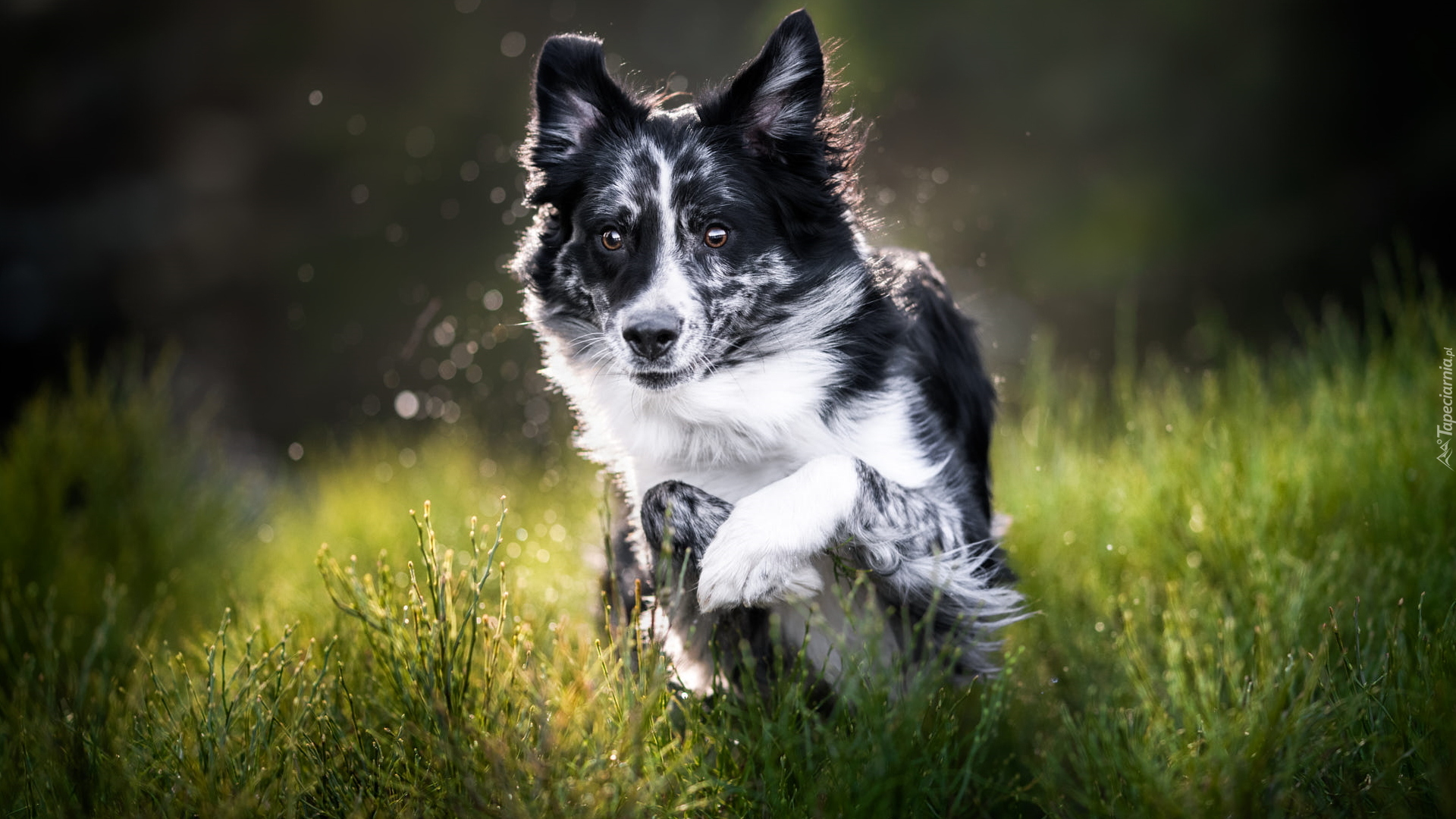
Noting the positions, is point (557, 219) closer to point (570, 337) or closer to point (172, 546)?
point (570, 337)

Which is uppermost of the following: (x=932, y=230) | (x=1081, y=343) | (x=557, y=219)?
(x=557, y=219)

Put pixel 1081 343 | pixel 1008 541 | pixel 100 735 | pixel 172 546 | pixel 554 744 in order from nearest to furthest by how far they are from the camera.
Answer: pixel 554 744
pixel 100 735
pixel 1008 541
pixel 172 546
pixel 1081 343

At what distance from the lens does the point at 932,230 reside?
5.46m

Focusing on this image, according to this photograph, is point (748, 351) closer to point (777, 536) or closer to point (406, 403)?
point (777, 536)

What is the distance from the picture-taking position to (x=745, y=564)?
236cm

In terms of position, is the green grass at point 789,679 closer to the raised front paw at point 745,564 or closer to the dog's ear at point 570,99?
the raised front paw at point 745,564

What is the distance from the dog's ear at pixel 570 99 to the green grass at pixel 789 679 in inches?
47.8

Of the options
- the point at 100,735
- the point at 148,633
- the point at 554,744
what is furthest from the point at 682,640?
the point at 148,633

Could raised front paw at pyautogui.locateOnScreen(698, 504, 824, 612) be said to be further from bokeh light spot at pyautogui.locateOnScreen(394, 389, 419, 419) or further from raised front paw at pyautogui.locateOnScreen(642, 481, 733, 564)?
bokeh light spot at pyautogui.locateOnScreen(394, 389, 419, 419)

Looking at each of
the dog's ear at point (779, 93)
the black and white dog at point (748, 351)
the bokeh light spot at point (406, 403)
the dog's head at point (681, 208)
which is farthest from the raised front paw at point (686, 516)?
the bokeh light spot at point (406, 403)

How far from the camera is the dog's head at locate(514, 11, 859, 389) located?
271 cm

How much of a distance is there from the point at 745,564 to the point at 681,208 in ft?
3.40

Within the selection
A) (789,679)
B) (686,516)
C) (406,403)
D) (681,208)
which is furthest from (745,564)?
(406,403)

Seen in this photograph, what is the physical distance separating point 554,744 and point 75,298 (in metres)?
10.7
